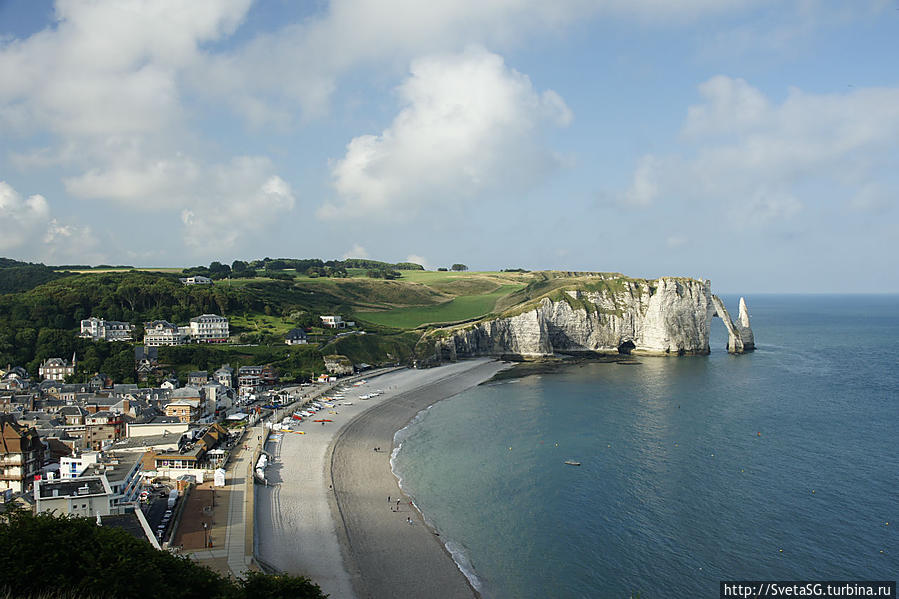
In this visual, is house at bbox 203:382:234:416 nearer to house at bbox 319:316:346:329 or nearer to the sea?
the sea

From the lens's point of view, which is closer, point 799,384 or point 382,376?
point 799,384

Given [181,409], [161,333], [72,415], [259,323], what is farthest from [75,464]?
[259,323]

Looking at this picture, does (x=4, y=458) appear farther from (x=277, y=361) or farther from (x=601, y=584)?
(x=277, y=361)

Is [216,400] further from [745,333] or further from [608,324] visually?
[745,333]

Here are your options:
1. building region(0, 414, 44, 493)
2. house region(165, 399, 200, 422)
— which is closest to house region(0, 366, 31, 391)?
house region(165, 399, 200, 422)

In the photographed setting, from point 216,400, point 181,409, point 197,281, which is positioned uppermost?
point 197,281

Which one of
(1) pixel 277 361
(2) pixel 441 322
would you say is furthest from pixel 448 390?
(2) pixel 441 322
